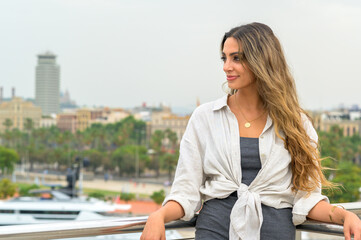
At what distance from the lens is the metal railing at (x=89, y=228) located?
0.99 meters

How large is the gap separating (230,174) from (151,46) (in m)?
46.4

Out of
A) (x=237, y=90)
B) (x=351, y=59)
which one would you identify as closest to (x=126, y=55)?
(x=351, y=59)

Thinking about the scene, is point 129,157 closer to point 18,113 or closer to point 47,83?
point 18,113

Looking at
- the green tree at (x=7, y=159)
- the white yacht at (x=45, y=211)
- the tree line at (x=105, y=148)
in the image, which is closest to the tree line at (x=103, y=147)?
the tree line at (x=105, y=148)

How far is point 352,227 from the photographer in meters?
0.96

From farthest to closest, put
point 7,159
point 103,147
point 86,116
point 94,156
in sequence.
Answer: point 86,116, point 103,147, point 94,156, point 7,159

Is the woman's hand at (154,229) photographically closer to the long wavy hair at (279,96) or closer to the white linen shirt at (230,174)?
the white linen shirt at (230,174)

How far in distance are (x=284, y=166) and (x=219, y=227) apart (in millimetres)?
168

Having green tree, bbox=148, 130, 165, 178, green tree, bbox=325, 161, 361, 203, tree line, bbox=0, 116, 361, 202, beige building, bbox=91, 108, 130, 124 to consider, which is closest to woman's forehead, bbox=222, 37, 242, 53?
green tree, bbox=325, 161, 361, 203

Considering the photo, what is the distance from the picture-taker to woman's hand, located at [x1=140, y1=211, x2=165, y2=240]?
36.9 inches

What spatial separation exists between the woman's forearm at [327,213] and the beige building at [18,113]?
137 feet

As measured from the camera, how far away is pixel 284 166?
1.03m

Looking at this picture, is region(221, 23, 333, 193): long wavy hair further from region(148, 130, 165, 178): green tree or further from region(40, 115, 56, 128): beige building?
region(40, 115, 56, 128): beige building

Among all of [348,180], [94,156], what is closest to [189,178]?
[348,180]
